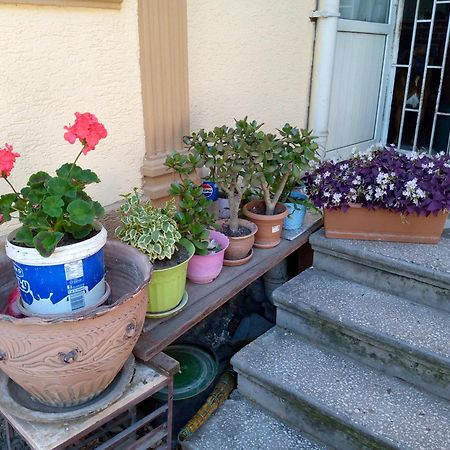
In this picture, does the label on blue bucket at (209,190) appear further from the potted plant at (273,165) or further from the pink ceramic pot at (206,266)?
the pink ceramic pot at (206,266)

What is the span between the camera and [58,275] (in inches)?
51.1

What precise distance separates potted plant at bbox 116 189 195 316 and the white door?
189cm

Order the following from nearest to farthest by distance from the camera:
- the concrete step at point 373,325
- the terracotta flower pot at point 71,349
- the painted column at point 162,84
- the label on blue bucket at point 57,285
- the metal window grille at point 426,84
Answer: the terracotta flower pot at point 71,349 < the label on blue bucket at point 57,285 < the concrete step at point 373,325 < the painted column at point 162,84 < the metal window grille at point 426,84

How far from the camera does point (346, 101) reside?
3.30 meters

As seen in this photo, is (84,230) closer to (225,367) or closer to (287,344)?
(287,344)

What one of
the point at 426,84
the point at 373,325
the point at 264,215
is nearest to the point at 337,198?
the point at 264,215

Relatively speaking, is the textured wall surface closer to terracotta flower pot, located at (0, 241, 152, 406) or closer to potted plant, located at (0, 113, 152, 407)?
potted plant, located at (0, 113, 152, 407)

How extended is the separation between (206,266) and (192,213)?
24cm

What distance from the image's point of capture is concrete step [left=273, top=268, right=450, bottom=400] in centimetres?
180

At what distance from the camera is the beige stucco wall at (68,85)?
5.14 ft

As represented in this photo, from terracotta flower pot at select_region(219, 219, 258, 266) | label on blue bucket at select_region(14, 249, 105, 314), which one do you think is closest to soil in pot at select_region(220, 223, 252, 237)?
terracotta flower pot at select_region(219, 219, 258, 266)

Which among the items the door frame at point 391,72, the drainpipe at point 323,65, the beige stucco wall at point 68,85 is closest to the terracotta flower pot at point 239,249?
the beige stucco wall at point 68,85

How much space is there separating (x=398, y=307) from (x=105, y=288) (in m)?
1.33

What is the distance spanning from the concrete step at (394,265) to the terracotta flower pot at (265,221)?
22 cm
